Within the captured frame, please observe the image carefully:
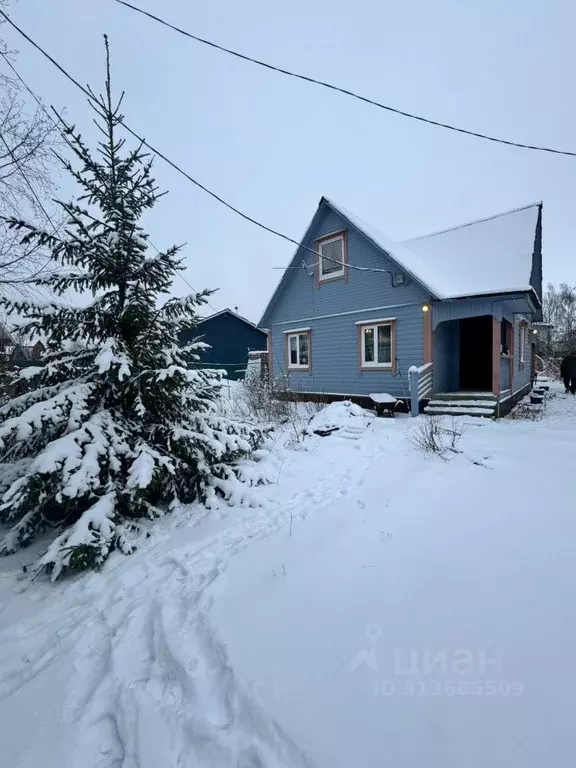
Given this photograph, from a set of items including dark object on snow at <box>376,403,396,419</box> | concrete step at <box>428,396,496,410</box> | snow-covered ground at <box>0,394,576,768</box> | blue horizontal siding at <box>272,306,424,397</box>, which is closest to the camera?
snow-covered ground at <box>0,394,576,768</box>

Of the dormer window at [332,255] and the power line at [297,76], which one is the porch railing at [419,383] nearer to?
the dormer window at [332,255]

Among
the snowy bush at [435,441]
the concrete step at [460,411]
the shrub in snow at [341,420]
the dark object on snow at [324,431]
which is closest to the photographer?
the snowy bush at [435,441]

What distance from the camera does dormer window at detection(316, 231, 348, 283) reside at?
11752mm

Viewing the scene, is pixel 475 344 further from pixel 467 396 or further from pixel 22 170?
pixel 22 170

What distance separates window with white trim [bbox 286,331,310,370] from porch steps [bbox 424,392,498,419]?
17.4 feet

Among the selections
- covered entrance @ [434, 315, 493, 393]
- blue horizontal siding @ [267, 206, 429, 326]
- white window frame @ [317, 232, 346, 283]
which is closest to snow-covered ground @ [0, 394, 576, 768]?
covered entrance @ [434, 315, 493, 393]

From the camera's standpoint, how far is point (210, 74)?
11914 mm

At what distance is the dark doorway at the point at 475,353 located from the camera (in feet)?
38.1

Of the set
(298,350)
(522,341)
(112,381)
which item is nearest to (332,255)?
(298,350)

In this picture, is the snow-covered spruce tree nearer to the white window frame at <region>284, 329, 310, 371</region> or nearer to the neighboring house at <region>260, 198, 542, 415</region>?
the neighboring house at <region>260, 198, 542, 415</region>

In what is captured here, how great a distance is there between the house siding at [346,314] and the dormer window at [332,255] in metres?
0.19

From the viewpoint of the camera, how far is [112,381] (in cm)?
382

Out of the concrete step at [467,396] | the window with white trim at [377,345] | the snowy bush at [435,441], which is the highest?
the window with white trim at [377,345]

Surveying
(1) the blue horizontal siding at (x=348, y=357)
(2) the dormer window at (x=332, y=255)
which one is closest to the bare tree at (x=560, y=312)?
(1) the blue horizontal siding at (x=348, y=357)
